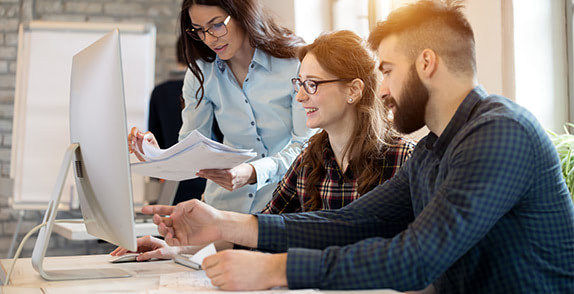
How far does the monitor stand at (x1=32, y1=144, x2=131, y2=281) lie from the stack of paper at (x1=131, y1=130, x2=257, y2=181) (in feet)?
0.71

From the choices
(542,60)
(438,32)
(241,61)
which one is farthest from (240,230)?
(542,60)

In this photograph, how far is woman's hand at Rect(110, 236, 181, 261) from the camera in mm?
1437

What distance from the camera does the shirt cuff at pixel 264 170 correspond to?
1849 millimetres

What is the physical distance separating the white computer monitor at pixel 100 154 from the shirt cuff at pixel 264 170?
24.5 inches

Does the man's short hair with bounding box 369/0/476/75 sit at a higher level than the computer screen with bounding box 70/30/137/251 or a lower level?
higher

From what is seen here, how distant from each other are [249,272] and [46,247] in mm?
461

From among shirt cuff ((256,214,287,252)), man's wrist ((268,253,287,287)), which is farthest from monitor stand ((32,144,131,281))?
man's wrist ((268,253,287,287))

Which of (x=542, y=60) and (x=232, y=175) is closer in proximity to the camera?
(x=232, y=175)

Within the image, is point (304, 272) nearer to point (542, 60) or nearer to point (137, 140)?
point (137, 140)

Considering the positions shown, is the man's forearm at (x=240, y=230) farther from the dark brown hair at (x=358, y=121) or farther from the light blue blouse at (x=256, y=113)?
the light blue blouse at (x=256, y=113)

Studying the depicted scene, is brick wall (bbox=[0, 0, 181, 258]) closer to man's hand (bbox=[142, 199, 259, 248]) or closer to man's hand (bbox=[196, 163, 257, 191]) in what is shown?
man's hand (bbox=[196, 163, 257, 191])

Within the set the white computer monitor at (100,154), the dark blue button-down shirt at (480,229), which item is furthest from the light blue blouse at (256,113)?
the dark blue button-down shirt at (480,229)

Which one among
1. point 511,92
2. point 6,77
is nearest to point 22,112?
point 6,77

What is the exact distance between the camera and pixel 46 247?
1155 millimetres
